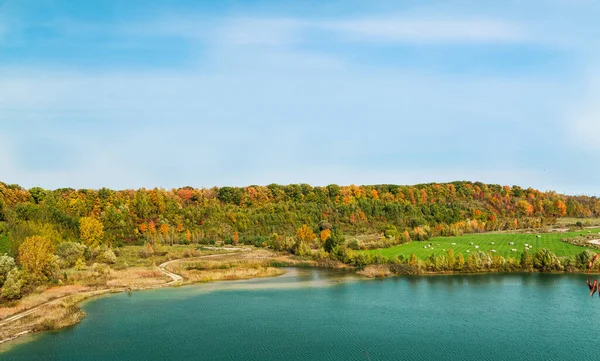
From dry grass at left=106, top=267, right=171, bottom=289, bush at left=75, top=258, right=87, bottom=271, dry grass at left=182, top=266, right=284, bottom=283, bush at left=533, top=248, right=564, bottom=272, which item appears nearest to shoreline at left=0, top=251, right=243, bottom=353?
dry grass at left=106, top=267, right=171, bottom=289

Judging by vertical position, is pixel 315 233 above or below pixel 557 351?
above

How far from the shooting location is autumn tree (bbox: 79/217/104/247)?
9656 cm

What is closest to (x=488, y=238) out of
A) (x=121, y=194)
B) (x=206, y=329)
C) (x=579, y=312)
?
(x=579, y=312)

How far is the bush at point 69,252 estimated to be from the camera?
81188mm

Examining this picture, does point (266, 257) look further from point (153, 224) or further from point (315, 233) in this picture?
point (153, 224)

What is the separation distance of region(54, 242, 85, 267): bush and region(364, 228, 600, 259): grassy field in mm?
55973

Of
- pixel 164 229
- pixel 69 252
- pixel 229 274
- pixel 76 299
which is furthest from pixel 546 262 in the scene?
pixel 164 229

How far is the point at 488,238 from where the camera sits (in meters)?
103

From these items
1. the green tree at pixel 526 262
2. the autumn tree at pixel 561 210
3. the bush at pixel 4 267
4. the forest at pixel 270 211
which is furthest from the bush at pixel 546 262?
the autumn tree at pixel 561 210

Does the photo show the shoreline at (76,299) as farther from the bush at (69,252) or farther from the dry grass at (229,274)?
the bush at (69,252)

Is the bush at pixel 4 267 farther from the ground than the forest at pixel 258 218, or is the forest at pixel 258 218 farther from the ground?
the forest at pixel 258 218

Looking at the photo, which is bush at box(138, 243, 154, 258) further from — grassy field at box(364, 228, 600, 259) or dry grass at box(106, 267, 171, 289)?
grassy field at box(364, 228, 600, 259)

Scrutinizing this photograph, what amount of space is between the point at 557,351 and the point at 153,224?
105m

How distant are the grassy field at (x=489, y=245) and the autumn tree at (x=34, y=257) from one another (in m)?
57.2
